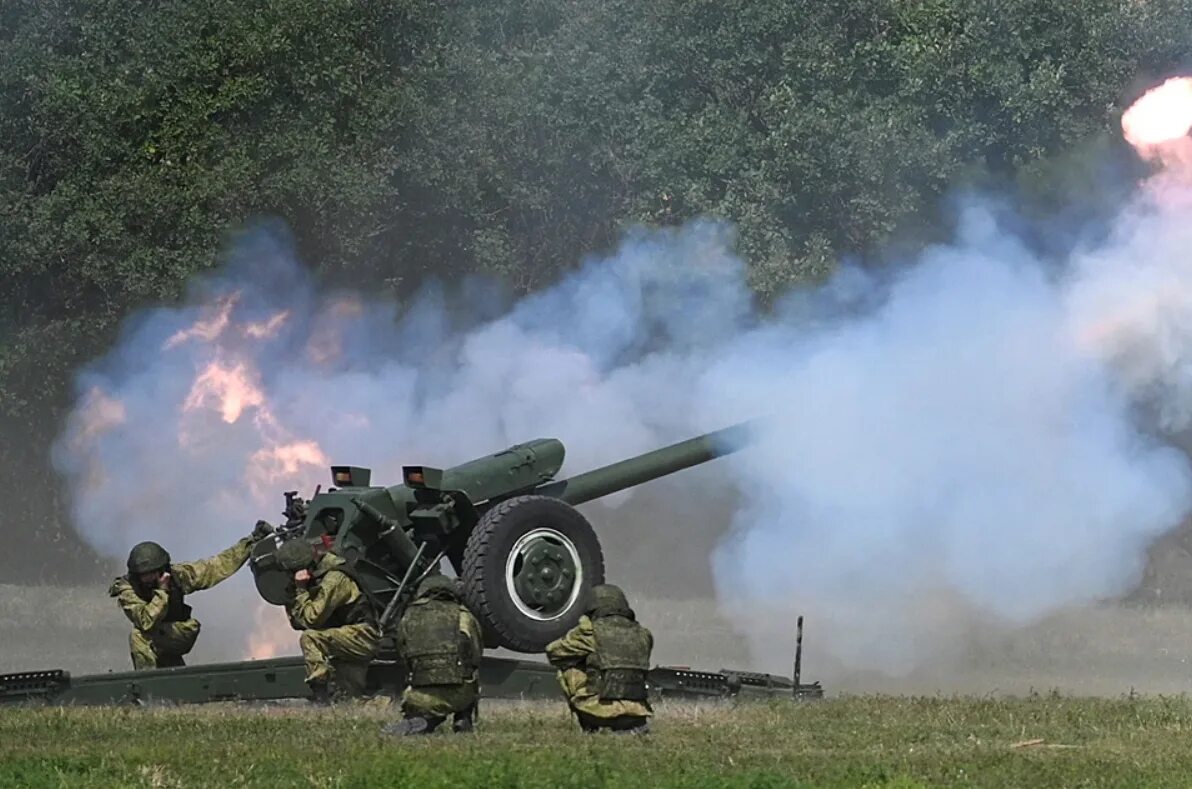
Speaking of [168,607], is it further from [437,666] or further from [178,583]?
[437,666]

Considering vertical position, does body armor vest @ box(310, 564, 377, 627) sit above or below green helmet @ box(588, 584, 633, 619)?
above

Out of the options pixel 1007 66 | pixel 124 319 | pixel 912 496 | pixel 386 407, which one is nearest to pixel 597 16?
pixel 1007 66

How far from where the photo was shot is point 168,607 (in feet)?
68.3

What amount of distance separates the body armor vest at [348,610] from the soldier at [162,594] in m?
1.58

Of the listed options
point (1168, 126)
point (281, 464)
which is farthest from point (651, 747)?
point (1168, 126)

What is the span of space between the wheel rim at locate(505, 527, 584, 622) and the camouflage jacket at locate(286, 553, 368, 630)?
48.2 inches

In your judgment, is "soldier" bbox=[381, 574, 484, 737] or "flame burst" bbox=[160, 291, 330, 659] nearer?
"soldier" bbox=[381, 574, 484, 737]

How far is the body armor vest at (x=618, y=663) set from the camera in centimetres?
1673

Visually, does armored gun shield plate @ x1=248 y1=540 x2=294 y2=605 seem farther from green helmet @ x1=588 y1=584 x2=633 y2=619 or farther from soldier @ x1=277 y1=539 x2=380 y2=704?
green helmet @ x1=588 y1=584 x2=633 y2=619

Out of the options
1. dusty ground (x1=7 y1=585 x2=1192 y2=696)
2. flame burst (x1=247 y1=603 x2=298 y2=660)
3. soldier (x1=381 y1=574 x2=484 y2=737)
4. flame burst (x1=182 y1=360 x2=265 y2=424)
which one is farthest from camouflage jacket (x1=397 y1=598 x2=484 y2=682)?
flame burst (x1=182 y1=360 x2=265 y2=424)

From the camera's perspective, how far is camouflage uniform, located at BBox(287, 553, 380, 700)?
1948cm

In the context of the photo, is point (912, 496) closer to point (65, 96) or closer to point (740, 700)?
point (740, 700)

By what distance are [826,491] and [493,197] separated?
530 inches

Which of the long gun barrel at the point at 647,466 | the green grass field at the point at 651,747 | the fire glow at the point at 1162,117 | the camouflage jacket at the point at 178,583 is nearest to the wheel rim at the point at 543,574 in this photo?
the green grass field at the point at 651,747
